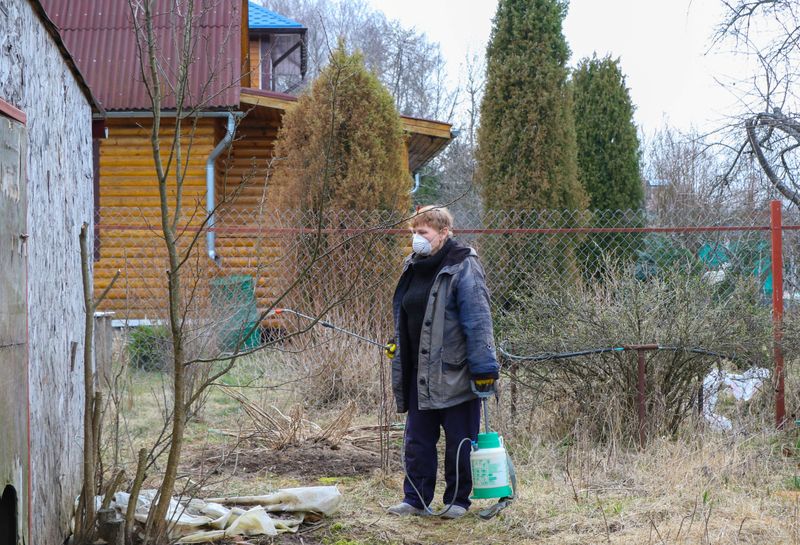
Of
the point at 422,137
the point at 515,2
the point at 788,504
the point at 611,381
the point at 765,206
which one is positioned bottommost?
the point at 788,504

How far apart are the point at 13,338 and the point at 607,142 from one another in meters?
15.1

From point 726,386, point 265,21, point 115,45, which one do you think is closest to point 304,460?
point 726,386

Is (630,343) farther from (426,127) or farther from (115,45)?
(115,45)

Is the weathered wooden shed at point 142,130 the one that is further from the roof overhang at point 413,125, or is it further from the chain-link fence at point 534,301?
the chain-link fence at point 534,301

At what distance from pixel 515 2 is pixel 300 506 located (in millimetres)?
9541

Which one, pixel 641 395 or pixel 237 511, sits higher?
pixel 641 395

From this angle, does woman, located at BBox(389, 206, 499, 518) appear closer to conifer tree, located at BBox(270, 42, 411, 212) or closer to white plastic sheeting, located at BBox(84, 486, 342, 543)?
white plastic sheeting, located at BBox(84, 486, 342, 543)

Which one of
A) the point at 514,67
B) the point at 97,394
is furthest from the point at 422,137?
the point at 97,394

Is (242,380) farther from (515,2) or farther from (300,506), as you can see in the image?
(515,2)

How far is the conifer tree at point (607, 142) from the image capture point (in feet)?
55.6

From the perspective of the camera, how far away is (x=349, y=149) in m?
10.3

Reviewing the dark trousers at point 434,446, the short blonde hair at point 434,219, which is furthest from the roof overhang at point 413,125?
the dark trousers at point 434,446

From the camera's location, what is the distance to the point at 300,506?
478cm

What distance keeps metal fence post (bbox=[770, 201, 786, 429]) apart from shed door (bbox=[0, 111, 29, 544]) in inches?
192
